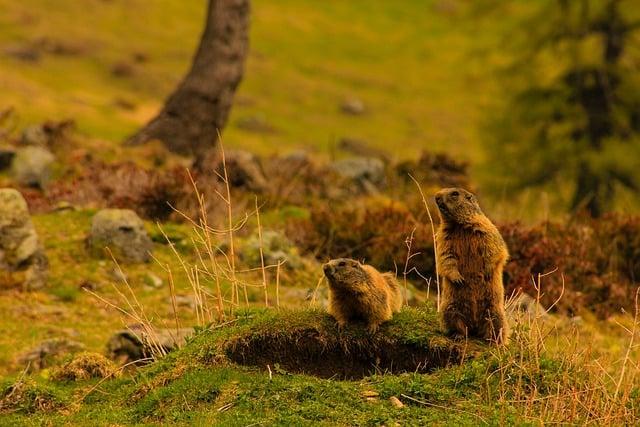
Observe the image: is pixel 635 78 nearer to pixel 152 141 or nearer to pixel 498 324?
pixel 152 141

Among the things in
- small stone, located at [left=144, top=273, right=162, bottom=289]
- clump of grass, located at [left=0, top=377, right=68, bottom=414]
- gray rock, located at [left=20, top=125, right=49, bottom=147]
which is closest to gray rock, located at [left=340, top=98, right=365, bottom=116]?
gray rock, located at [left=20, top=125, right=49, bottom=147]

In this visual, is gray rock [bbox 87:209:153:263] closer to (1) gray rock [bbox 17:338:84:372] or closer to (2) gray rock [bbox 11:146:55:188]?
(1) gray rock [bbox 17:338:84:372]

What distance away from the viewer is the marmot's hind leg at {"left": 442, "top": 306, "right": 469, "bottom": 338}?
315 inches

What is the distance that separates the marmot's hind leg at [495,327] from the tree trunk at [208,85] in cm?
1285

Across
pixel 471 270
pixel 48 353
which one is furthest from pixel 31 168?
pixel 471 270

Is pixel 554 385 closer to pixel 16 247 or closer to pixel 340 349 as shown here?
pixel 340 349

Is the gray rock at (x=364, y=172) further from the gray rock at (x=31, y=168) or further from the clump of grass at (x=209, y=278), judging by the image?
the gray rock at (x=31, y=168)

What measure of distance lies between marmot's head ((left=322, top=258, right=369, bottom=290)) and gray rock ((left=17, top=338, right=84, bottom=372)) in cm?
346

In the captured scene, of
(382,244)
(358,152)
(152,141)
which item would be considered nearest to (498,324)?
(382,244)

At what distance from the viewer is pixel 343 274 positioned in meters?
8.12

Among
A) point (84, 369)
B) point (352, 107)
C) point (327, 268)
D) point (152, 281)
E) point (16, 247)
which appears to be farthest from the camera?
point (352, 107)

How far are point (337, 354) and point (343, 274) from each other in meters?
0.67

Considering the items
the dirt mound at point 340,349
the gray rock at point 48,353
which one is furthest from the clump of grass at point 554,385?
the gray rock at point 48,353

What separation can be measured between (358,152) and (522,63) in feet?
39.0
